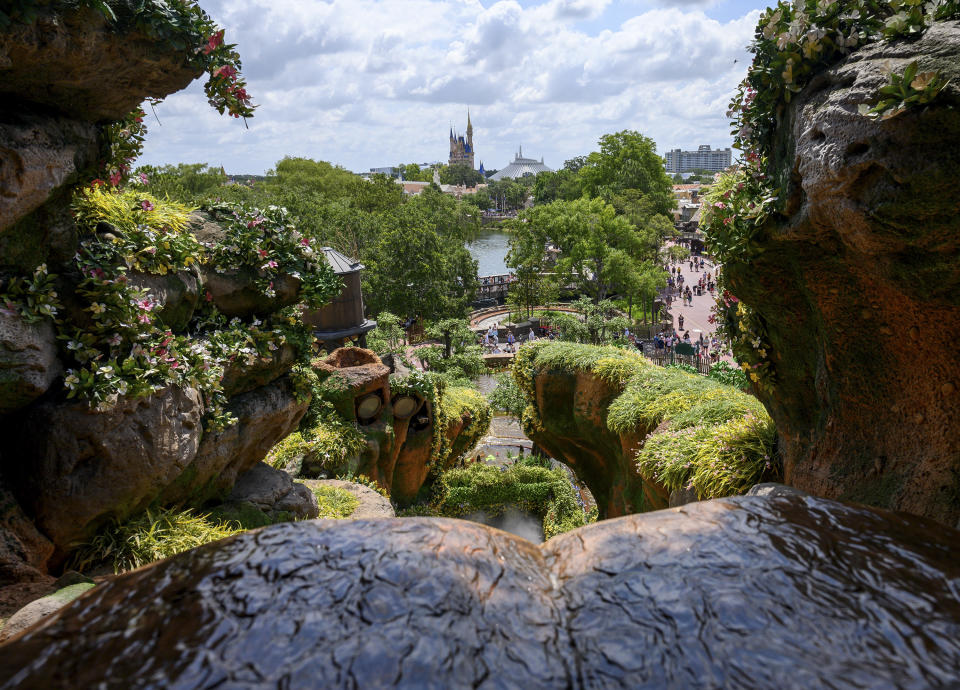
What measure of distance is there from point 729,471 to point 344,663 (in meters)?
4.74

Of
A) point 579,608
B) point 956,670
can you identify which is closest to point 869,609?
point 956,670

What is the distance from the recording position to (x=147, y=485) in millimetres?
4359

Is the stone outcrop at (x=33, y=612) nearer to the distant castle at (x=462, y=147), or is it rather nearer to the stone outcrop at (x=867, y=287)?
the stone outcrop at (x=867, y=287)

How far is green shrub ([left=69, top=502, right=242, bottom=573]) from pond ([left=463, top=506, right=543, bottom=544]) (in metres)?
9.89

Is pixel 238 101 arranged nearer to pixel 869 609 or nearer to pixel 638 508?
pixel 869 609

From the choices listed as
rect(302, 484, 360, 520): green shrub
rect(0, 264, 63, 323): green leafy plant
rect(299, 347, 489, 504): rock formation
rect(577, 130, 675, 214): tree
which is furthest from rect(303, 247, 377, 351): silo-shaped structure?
rect(577, 130, 675, 214): tree

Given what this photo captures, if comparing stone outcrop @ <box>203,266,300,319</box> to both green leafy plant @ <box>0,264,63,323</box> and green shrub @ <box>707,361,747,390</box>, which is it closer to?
green leafy plant @ <box>0,264,63,323</box>

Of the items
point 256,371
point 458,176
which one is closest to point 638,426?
point 256,371

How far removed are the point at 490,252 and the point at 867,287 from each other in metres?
68.8

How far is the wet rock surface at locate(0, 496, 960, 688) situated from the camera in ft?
4.72

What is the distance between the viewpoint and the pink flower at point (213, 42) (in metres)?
4.20

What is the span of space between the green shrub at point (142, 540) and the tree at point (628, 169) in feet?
119

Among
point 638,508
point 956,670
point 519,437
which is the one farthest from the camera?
point 519,437

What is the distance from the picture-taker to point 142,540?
4391 millimetres
